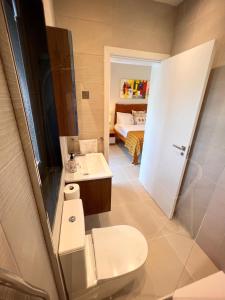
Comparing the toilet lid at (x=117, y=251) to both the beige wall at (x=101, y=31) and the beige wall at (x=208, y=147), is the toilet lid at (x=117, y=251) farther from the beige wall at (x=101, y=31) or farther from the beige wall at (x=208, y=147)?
the beige wall at (x=101, y=31)

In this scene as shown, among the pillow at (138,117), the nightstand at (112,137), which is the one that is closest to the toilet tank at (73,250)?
the nightstand at (112,137)

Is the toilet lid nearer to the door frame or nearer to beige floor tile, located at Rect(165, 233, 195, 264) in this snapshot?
beige floor tile, located at Rect(165, 233, 195, 264)

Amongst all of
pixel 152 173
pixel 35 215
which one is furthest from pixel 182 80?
pixel 35 215

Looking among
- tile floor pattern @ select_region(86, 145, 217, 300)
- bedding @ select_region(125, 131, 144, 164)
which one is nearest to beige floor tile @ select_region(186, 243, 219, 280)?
tile floor pattern @ select_region(86, 145, 217, 300)

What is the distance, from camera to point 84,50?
1.54 meters

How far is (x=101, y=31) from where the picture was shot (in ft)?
5.00

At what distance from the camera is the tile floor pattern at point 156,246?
115 cm

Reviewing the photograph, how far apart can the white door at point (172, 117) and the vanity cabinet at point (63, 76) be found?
44.9 inches

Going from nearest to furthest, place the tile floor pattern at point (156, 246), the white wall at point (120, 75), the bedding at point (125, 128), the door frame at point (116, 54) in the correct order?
1. the tile floor pattern at point (156, 246)
2. the door frame at point (116, 54)
3. the bedding at point (125, 128)
4. the white wall at point (120, 75)

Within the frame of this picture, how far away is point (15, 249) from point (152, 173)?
79.4 inches

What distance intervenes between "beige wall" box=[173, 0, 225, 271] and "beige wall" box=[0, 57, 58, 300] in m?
1.47

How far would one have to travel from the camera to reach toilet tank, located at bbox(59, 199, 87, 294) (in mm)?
724

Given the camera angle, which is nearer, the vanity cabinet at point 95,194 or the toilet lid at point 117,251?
the toilet lid at point 117,251

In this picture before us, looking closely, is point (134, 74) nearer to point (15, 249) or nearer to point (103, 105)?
point (103, 105)
